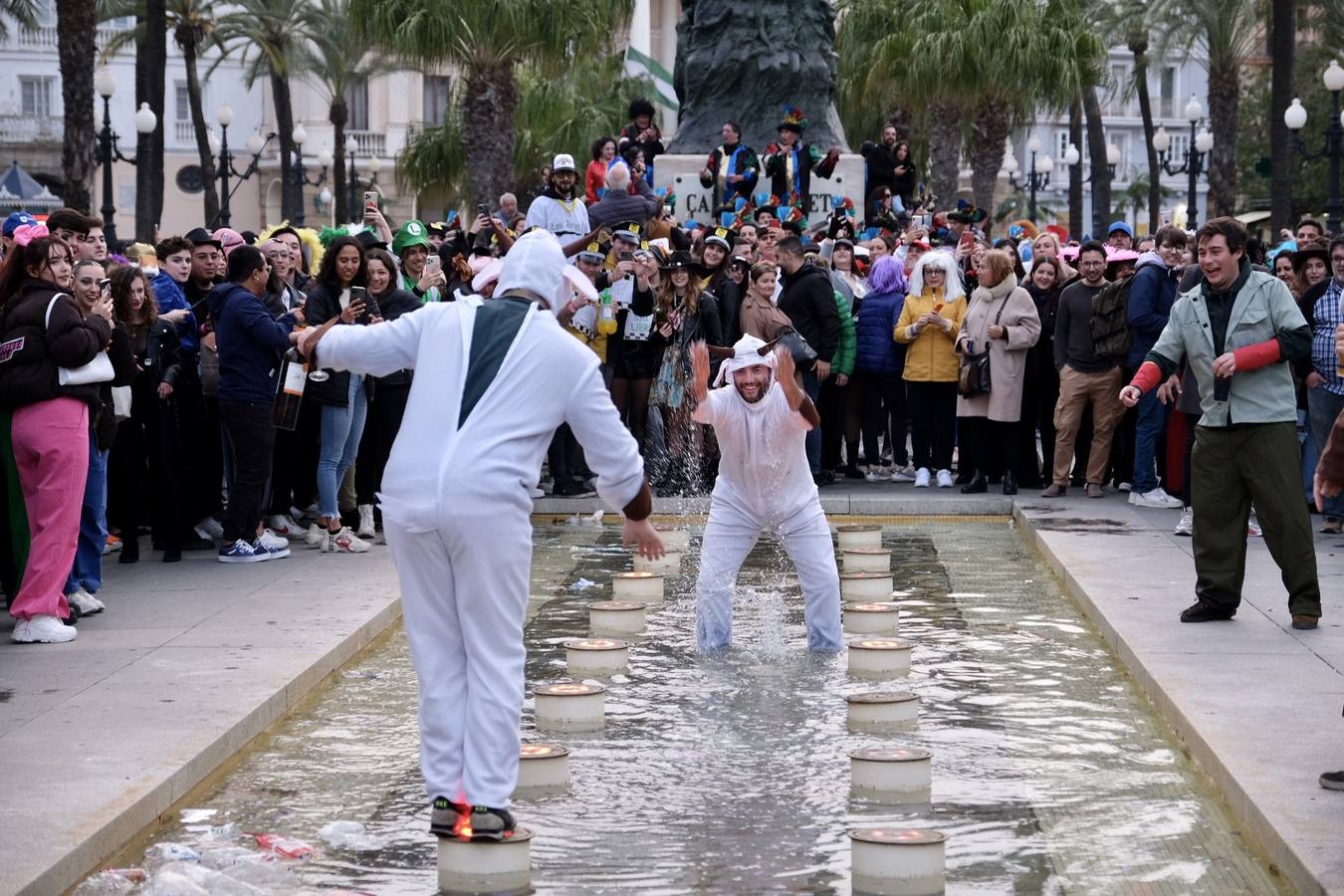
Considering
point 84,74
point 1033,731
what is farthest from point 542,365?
point 84,74

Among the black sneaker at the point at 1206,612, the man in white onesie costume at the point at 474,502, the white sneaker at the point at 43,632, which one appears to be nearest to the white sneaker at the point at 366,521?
the white sneaker at the point at 43,632

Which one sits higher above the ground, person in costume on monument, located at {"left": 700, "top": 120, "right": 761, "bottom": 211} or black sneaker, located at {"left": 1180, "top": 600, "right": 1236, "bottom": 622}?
person in costume on monument, located at {"left": 700, "top": 120, "right": 761, "bottom": 211}

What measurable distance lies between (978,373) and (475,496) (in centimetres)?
995

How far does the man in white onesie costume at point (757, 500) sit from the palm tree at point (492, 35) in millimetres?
25020

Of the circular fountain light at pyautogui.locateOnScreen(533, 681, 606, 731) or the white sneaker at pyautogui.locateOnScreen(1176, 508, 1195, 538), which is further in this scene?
the white sneaker at pyautogui.locateOnScreen(1176, 508, 1195, 538)

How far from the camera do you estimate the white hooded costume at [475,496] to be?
5906 millimetres

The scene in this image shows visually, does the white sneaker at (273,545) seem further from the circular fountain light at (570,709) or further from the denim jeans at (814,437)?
the denim jeans at (814,437)

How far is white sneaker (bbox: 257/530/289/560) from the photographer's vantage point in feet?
39.5

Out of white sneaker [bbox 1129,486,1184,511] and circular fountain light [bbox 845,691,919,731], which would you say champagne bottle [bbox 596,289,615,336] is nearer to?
white sneaker [bbox 1129,486,1184,511]

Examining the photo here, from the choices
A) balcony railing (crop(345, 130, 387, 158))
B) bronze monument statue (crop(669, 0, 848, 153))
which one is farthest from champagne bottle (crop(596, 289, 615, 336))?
balcony railing (crop(345, 130, 387, 158))

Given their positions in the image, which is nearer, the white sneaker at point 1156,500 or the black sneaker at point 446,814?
the black sneaker at point 446,814

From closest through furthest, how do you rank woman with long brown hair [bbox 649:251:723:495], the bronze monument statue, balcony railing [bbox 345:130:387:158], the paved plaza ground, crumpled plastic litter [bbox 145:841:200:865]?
crumpled plastic litter [bbox 145:841:200:865]
the paved plaza ground
woman with long brown hair [bbox 649:251:723:495]
the bronze monument statue
balcony railing [bbox 345:130:387:158]

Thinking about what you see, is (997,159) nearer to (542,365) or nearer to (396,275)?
(396,275)

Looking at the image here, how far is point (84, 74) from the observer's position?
2803 centimetres
